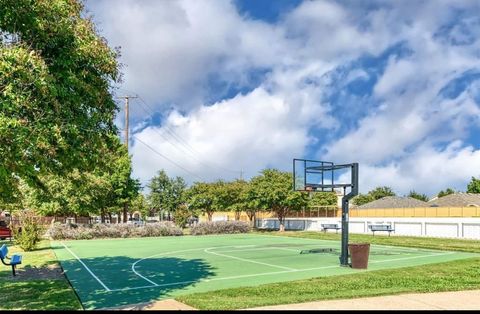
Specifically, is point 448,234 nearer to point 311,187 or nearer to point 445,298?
point 311,187

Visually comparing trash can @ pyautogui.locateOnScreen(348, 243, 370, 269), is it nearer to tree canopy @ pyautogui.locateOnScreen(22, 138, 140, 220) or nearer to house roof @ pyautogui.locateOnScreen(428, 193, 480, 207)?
tree canopy @ pyautogui.locateOnScreen(22, 138, 140, 220)

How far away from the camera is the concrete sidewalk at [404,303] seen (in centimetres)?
945

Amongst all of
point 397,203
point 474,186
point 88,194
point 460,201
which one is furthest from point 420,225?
point 474,186

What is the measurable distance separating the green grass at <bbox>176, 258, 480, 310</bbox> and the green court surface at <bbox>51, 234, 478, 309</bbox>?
1114mm

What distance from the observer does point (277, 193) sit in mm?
45625

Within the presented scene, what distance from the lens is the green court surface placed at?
12609mm

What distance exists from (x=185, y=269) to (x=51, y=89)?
1047cm

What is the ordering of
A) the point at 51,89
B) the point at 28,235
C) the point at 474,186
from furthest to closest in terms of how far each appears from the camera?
the point at 474,186, the point at 28,235, the point at 51,89

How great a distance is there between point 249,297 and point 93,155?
5054 millimetres

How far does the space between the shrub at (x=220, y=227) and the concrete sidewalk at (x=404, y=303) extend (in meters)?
33.2

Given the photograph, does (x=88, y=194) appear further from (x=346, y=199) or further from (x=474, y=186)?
Answer: (x=474, y=186)

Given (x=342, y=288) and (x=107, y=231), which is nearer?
(x=342, y=288)

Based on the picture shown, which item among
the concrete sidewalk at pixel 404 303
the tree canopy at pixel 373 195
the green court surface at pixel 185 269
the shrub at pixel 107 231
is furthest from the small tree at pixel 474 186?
the concrete sidewalk at pixel 404 303

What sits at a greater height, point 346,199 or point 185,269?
point 346,199
